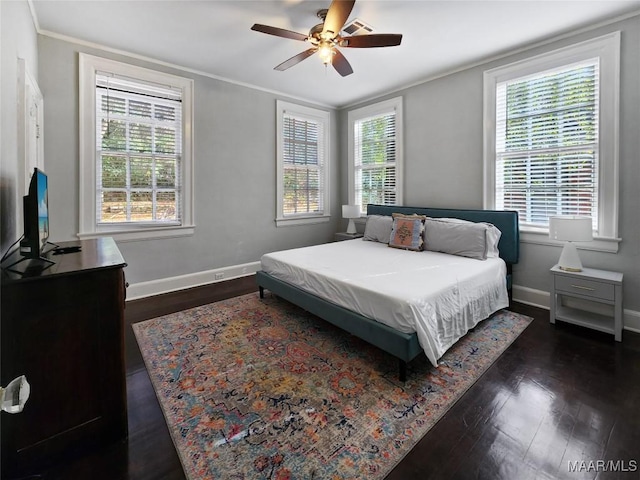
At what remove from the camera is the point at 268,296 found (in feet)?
12.7

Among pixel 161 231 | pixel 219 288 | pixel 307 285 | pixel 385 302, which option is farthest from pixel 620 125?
pixel 161 231

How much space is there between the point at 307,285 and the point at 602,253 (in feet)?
9.67

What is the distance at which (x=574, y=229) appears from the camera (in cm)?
275

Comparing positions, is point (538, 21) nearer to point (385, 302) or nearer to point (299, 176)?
point (385, 302)

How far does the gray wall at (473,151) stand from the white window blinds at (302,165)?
1571mm

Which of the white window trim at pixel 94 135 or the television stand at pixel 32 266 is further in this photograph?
the white window trim at pixel 94 135

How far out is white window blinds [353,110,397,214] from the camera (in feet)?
16.4

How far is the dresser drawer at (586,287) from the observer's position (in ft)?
8.70

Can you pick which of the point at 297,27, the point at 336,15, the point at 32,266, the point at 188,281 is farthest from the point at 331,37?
the point at 188,281

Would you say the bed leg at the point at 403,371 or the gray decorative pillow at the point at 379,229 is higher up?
the gray decorative pillow at the point at 379,229

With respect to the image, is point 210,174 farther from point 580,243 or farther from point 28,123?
point 580,243

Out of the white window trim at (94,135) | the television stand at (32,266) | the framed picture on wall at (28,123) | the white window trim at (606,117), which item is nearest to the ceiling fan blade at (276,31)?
the framed picture on wall at (28,123)

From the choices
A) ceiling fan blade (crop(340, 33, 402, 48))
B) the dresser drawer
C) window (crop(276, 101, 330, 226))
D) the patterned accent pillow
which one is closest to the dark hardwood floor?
the dresser drawer

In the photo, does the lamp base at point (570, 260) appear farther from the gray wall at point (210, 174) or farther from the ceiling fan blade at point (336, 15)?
the gray wall at point (210, 174)
